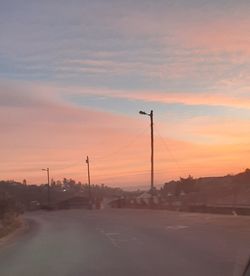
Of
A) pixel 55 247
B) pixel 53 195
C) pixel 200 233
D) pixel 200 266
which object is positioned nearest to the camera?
pixel 200 266

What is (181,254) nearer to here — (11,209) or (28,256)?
(28,256)

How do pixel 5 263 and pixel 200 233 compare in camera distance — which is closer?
pixel 5 263

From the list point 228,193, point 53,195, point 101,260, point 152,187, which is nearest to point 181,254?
point 101,260

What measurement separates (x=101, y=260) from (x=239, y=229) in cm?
1207

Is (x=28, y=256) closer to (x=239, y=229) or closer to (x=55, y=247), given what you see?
(x=55, y=247)

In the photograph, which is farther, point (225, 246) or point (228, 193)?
point (228, 193)

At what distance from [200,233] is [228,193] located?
62615 millimetres

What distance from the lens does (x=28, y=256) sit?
2208 cm

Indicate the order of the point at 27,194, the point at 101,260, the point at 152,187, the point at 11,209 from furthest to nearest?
the point at 27,194, the point at 152,187, the point at 11,209, the point at 101,260

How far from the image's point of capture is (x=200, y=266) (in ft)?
53.0

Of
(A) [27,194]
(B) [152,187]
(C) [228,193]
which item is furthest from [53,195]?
(B) [152,187]

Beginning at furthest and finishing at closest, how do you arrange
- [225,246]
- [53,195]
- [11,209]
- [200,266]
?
[53,195], [11,209], [225,246], [200,266]

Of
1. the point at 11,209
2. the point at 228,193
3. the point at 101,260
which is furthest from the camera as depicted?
the point at 228,193

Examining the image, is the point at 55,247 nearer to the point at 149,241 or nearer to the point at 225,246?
the point at 149,241
